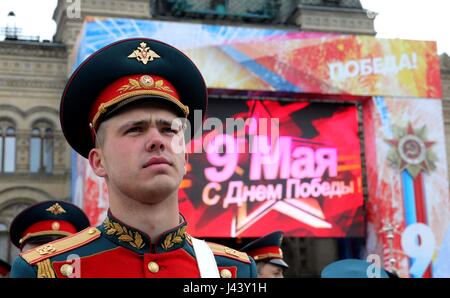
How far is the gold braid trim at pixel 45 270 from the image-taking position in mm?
2126

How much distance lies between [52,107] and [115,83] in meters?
19.8

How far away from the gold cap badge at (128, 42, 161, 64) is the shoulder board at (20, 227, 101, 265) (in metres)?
0.63

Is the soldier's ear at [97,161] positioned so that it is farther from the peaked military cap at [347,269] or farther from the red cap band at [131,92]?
the peaked military cap at [347,269]

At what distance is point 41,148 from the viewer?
70.2 ft

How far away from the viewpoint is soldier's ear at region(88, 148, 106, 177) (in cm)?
227

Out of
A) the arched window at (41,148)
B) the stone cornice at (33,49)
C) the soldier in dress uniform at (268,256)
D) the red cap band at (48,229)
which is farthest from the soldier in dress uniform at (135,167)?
the stone cornice at (33,49)

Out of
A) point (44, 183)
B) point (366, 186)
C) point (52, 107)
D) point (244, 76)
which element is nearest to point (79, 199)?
point (44, 183)

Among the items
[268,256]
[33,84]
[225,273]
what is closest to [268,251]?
[268,256]

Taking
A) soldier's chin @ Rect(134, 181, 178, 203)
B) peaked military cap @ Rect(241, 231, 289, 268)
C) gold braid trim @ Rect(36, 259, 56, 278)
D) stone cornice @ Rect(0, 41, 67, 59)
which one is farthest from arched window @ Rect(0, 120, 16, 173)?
soldier's chin @ Rect(134, 181, 178, 203)

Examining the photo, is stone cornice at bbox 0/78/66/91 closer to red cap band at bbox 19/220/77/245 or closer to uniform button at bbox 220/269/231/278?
red cap band at bbox 19/220/77/245

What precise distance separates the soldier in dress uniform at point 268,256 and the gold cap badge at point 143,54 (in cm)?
438

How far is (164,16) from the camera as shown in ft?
76.4

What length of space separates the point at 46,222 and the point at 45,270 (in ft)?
11.6
